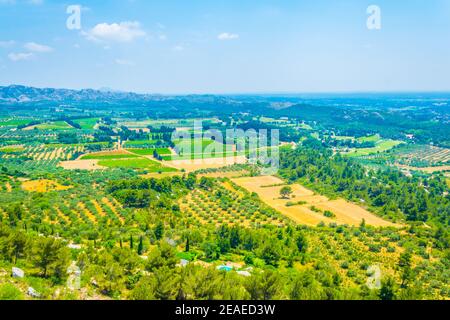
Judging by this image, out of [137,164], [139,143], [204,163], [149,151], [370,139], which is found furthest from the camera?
[370,139]

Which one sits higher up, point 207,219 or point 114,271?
point 114,271

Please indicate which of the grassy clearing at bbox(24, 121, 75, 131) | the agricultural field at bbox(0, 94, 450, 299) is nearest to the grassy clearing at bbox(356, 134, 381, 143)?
the agricultural field at bbox(0, 94, 450, 299)

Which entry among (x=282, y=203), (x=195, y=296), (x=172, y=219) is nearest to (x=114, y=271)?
(x=195, y=296)

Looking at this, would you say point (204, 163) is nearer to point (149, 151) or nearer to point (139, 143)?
point (149, 151)

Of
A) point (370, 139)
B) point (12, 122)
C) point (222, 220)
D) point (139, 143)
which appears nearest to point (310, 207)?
point (222, 220)

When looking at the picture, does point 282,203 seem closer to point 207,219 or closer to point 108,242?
point 207,219
